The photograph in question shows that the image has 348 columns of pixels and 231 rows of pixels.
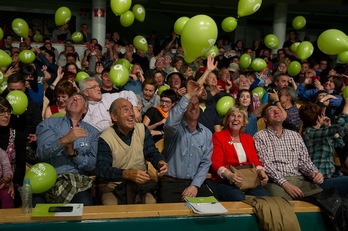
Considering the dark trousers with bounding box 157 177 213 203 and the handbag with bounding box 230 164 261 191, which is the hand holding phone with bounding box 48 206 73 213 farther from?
the handbag with bounding box 230 164 261 191

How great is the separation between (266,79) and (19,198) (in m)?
4.47

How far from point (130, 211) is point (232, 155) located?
1.24 metres

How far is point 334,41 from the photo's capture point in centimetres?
396

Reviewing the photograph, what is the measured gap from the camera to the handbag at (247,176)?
2875mm

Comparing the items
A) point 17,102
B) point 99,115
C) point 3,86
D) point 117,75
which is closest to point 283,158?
point 99,115

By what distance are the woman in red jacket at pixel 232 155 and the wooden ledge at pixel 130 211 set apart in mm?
677

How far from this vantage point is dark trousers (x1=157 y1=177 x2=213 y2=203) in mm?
2717

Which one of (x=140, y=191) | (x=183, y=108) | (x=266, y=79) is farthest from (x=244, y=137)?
(x=266, y=79)

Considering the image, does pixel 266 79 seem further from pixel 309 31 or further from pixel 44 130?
pixel 309 31

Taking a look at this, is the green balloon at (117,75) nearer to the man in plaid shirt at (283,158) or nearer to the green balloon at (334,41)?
the man in plaid shirt at (283,158)

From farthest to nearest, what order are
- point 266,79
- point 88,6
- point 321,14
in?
point 321,14
point 88,6
point 266,79

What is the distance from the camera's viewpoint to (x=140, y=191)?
8.86 ft

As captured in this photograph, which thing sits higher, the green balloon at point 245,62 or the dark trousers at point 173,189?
Result: the green balloon at point 245,62

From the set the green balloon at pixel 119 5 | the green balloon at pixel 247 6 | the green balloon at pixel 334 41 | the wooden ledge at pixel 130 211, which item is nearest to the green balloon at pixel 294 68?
the green balloon at pixel 334 41
